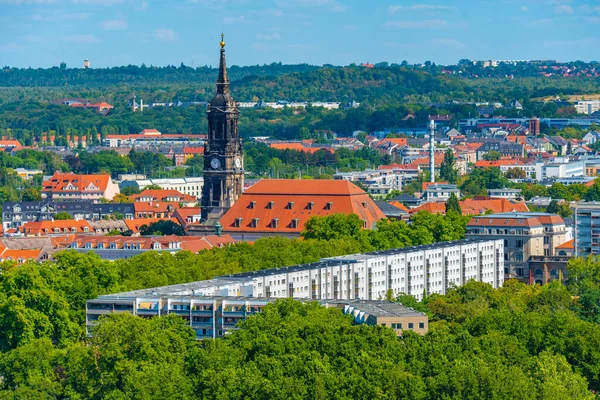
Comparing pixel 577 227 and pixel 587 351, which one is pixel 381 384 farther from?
pixel 577 227

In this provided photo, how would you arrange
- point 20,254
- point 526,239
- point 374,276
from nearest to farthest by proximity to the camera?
point 374,276 → point 526,239 → point 20,254

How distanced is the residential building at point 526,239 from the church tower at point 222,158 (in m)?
15.8

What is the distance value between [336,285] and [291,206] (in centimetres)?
2847

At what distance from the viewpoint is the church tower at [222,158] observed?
127250 mm

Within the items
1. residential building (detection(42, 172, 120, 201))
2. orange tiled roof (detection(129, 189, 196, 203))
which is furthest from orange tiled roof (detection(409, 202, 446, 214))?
residential building (detection(42, 172, 120, 201))

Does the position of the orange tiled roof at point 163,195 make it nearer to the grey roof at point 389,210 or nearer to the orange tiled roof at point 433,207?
the orange tiled roof at point 433,207

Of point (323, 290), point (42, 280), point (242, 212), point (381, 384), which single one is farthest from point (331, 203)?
point (381, 384)

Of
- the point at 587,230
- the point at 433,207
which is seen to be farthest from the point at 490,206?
the point at 587,230

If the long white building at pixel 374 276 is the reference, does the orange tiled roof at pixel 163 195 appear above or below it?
below

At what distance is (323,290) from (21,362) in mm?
22603

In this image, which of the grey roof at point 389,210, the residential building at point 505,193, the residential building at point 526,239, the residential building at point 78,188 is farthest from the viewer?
the residential building at point 78,188

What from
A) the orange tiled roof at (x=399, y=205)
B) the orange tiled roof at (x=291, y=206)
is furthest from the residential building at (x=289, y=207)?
the orange tiled roof at (x=399, y=205)

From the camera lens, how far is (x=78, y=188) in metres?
183

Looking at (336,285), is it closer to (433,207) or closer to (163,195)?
(433,207)
